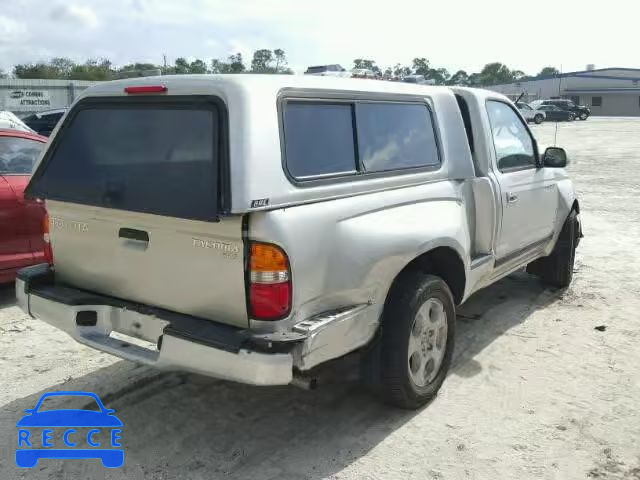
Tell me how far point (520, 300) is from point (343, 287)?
3424 millimetres

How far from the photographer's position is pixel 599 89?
7631 centimetres

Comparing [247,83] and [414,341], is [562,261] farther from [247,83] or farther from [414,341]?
[247,83]

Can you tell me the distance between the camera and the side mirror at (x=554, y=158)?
18.1 ft

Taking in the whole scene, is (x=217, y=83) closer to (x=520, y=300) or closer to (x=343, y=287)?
(x=343, y=287)

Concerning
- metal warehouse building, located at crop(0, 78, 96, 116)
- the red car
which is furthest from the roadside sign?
the red car

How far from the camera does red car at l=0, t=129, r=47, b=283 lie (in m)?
5.62

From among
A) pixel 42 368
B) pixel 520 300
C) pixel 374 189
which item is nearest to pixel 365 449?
pixel 374 189

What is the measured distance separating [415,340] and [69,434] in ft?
6.76

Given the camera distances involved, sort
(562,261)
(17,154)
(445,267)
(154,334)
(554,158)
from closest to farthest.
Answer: (154,334) < (445,267) < (554,158) < (17,154) < (562,261)

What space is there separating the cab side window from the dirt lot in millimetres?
1384

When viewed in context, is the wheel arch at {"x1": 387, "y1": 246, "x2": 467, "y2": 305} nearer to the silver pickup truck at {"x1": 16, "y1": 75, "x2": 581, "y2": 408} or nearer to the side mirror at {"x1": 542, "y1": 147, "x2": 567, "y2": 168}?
the silver pickup truck at {"x1": 16, "y1": 75, "x2": 581, "y2": 408}

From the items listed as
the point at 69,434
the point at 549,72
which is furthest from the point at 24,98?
the point at 549,72

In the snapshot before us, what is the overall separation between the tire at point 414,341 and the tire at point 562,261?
260 centimetres

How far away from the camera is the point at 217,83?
3006mm
